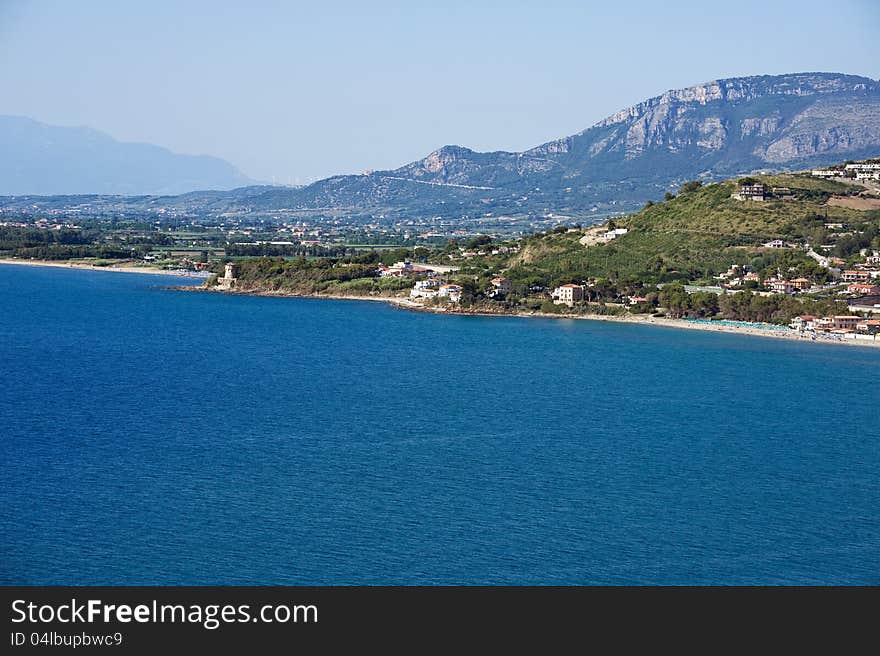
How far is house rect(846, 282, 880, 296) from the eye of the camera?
2730 cm

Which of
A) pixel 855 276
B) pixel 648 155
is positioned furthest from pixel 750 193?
pixel 648 155

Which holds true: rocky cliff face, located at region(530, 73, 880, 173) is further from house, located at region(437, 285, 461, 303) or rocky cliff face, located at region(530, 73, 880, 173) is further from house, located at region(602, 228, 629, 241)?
house, located at region(437, 285, 461, 303)

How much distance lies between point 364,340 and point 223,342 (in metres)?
2.78

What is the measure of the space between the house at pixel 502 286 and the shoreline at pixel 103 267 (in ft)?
42.5

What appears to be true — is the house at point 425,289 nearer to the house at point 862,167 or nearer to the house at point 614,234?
the house at point 614,234

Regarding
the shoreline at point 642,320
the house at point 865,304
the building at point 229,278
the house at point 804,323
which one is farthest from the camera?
the building at point 229,278

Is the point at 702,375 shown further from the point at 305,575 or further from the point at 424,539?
the point at 305,575

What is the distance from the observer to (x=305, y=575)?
30.9 ft

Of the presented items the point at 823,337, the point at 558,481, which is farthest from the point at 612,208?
the point at 558,481

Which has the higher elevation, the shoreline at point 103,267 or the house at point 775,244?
the house at point 775,244

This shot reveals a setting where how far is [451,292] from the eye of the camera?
3094 centimetres

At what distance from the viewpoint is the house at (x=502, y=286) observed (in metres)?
31.5

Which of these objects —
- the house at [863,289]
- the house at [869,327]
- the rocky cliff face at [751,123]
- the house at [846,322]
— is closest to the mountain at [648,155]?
the rocky cliff face at [751,123]

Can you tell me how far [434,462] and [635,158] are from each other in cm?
8840
